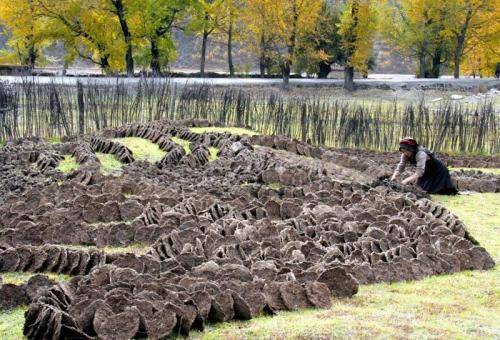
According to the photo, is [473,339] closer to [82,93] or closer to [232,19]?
[82,93]

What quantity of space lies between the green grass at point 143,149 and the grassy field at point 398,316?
25.6 feet

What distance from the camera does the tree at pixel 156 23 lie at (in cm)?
3341

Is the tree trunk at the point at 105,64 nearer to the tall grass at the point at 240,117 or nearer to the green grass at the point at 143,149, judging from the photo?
the tall grass at the point at 240,117

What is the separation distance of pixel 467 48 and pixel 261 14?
42.5ft

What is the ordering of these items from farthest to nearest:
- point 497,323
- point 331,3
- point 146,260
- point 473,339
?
point 331,3 → point 146,260 → point 497,323 → point 473,339

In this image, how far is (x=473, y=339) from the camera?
586 centimetres

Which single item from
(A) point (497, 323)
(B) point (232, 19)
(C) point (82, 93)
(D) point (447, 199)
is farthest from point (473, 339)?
(B) point (232, 19)

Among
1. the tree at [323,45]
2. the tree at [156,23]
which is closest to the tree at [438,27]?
the tree at [323,45]

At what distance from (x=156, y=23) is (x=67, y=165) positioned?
70.7 feet

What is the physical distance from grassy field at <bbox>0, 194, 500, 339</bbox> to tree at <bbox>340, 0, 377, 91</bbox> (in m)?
26.4

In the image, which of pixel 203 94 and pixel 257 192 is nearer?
pixel 257 192

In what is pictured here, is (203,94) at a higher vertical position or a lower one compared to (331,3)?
lower

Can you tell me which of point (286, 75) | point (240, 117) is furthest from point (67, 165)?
point (286, 75)

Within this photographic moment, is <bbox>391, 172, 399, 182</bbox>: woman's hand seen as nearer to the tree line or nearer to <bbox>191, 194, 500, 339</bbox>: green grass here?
<bbox>191, 194, 500, 339</bbox>: green grass
